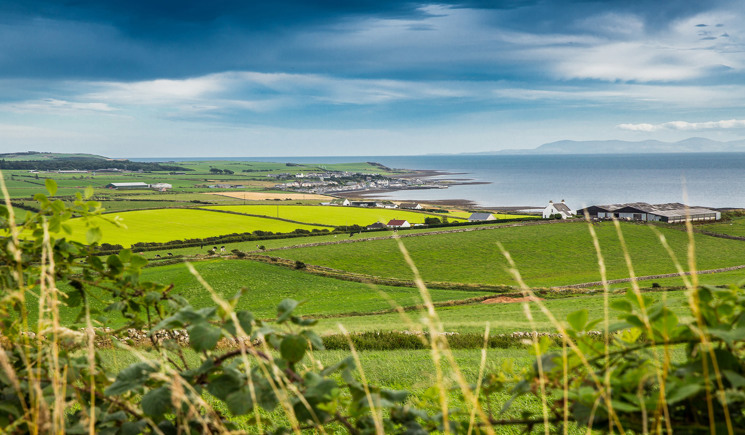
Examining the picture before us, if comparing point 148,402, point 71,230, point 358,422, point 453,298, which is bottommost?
point 453,298

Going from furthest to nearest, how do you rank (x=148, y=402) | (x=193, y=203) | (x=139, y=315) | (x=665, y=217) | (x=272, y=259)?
(x=193, y=203) < (x=665, y=217) < (x=272, y=259) < (x=139, y=315) < (x=148, y=402)

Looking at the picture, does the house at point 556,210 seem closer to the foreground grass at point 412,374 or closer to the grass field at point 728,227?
the grass field at point 728,227

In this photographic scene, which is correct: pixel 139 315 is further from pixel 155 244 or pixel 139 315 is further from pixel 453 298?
pixel 155 244

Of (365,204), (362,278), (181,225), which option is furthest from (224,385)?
(365,204)

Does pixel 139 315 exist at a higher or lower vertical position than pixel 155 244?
higher

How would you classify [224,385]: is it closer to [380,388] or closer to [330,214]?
→ [380,388]

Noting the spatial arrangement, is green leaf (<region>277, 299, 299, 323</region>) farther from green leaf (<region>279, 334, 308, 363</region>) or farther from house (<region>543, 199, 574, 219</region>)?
house (<region>543, 199, 574, 219</region>)

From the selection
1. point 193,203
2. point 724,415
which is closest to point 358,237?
point 193,203

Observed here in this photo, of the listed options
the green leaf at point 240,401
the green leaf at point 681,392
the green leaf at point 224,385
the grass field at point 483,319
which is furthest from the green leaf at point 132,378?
the grass field at point 483,319
